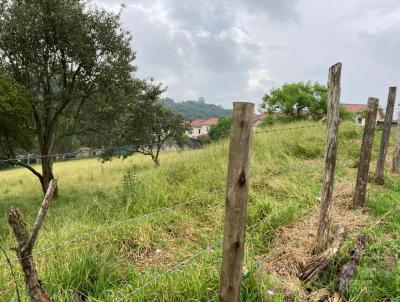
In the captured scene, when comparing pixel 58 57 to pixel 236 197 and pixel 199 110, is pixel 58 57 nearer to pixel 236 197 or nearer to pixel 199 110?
pixel 236 197

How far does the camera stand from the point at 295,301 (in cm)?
365

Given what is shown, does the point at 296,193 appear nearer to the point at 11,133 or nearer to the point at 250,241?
the point at 250,241

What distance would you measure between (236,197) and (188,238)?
325 cm

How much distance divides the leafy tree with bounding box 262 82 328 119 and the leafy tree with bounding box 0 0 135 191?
2654 centimetres

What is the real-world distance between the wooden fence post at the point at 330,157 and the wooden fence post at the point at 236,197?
2303mm

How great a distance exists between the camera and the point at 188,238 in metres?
5.70

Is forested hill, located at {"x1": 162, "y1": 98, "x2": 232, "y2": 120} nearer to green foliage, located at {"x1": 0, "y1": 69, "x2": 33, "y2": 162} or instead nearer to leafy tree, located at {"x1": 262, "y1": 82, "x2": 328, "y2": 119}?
leafy tree, located at {"x1": 262, "y1": 82, "x2": 328, "y2": 119}

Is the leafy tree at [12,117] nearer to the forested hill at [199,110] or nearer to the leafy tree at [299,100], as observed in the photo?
the leafy tree at [299,100]

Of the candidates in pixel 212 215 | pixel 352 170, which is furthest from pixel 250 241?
pixel 352 170

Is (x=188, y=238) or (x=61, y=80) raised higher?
(x=61, y=80)

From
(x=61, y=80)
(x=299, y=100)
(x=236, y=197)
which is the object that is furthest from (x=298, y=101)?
Answer: (x=236, y=197)

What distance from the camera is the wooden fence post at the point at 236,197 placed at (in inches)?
103

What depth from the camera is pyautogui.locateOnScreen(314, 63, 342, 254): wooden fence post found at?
4.69 m

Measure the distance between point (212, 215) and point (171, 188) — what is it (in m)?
1.99
